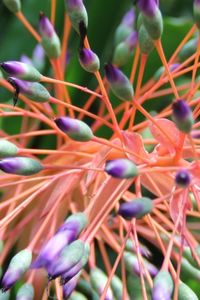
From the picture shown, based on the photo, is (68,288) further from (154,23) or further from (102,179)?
(154,23)

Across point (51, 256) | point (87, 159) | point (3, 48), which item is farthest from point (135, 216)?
point (3, 48)

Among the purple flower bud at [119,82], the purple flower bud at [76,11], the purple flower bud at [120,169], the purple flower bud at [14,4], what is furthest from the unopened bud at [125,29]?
the purple flower bud at [120,169]

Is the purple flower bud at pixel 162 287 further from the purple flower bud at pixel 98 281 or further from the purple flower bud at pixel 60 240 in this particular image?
the purple flower bud at pixel 98 281

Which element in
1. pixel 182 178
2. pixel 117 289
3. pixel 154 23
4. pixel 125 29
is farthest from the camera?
pixel 125 29

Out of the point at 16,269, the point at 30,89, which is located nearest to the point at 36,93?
the point at 30,89

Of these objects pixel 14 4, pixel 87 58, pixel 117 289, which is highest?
pixel 14 4

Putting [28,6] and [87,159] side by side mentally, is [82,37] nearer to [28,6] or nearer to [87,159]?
[87,159]

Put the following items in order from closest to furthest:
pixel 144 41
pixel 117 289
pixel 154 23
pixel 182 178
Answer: pixel 182 178
pixel 154 23
pixel 144 41
pixel 117 289

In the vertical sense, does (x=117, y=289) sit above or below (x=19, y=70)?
below
